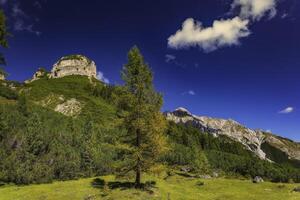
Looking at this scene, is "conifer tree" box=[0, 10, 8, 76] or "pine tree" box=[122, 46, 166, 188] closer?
"conifer tree" box=[0, 10, 8, 76]

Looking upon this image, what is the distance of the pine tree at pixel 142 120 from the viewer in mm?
45406

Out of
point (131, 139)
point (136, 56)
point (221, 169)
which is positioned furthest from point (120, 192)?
point (221, 169)

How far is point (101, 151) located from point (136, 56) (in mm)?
89118

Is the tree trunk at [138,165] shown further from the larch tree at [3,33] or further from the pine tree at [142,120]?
the larch tree at [3,33]

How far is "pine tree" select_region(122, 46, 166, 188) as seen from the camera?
45.4 metres

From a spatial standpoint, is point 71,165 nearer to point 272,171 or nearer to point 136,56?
point 136,56

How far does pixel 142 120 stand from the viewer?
149 feet

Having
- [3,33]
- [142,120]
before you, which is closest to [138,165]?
[142,120]

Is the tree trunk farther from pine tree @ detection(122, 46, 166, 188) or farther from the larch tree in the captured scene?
the larch tree

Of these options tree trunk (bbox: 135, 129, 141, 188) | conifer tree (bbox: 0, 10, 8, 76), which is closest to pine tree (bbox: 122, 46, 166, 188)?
tree trunk (bbox: 135, 129, 141, 188)

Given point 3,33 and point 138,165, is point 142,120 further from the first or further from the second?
point 3,33

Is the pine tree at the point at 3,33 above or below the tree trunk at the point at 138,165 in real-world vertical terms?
above

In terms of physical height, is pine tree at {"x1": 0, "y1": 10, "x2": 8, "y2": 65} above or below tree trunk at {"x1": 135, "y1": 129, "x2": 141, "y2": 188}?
above

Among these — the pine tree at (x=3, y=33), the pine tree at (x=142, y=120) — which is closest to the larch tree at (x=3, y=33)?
the pine tree at (x=3, y=33)
